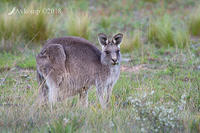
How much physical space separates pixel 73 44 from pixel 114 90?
122cm

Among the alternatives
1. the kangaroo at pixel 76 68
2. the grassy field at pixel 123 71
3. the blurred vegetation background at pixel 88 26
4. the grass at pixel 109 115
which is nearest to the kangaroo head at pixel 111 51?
the kangaroo at pixel 76 68

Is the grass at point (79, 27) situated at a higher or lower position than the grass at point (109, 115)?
higher

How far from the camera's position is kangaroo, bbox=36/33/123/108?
5484 millimetres

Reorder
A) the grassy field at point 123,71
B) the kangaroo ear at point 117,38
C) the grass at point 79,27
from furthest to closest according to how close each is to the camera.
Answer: the grass at point 79,27, the kangaroo ear at point 117,38, the grassy field at point 123,71

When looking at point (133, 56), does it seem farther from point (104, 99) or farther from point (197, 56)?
point (104, 99)

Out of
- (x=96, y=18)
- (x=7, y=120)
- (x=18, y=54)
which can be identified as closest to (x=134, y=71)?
(x=18, y=54)

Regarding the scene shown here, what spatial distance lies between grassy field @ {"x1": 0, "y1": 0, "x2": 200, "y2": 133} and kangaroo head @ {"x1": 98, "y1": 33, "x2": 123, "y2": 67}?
0.52m

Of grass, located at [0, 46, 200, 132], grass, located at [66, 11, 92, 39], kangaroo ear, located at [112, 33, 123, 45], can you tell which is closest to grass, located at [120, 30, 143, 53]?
grass, located at [66, 11, 92, 39]

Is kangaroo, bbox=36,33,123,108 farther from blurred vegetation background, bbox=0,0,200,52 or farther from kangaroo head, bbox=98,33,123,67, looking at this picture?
blurred vegetation background, bbox=0,0,200,52

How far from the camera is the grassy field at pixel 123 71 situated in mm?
4574

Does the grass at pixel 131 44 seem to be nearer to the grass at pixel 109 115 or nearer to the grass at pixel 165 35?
the grass at pixel 165 35

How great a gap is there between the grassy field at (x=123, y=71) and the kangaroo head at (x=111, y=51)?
1.69 feet

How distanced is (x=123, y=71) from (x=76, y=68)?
8.25 ft

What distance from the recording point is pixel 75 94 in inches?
230
